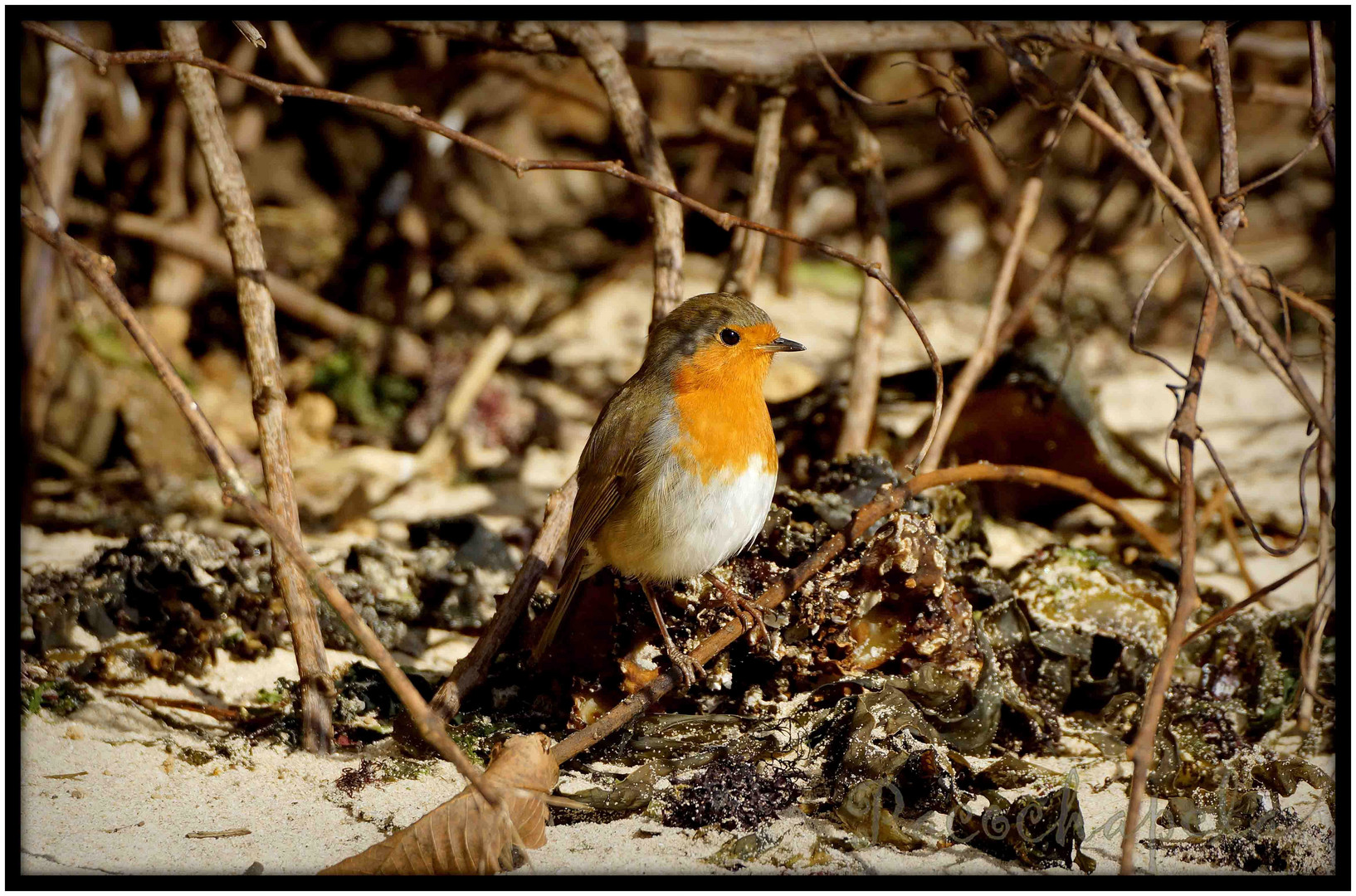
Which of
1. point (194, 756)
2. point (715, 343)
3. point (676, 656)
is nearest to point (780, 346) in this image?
point (715, 343)

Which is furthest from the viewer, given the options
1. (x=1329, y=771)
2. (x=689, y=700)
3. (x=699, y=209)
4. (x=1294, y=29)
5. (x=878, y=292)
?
(x=1294, y=29)

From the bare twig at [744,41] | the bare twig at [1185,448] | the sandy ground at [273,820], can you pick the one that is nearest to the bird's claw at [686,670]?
the sandy ground at [273,820]

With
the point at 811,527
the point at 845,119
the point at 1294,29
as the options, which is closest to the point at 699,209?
the point at 811,527

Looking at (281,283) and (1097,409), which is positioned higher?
(281,283)

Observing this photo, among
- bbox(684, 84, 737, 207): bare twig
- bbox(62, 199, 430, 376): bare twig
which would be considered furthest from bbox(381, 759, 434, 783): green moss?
bbox(684, 84, 737, 207): bare twig

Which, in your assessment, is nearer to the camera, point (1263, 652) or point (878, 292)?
point (1263, 652)

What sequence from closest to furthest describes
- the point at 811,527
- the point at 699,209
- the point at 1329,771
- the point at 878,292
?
the point at 699,209
the point at 1329,771
the point at 811,527
the point at 878,292

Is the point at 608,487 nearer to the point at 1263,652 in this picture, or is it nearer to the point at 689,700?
the point at 689,700
